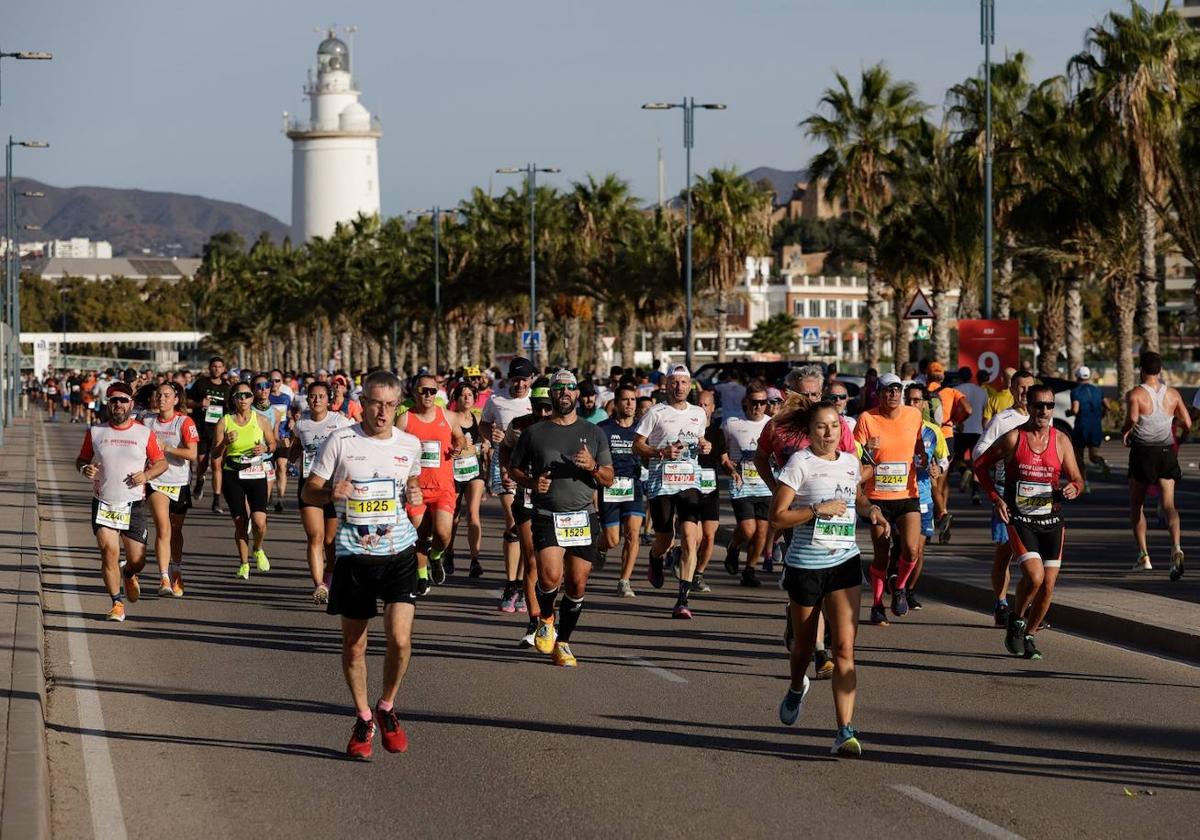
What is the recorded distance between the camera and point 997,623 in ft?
43.9

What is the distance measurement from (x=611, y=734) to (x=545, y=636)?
8.23ft

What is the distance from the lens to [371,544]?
8602mm

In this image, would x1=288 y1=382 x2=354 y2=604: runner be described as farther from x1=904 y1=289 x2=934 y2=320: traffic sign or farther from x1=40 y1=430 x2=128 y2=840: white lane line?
x1=904 y1=289 x2=934 y2=320: traffic sign

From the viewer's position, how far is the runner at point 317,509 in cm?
1434

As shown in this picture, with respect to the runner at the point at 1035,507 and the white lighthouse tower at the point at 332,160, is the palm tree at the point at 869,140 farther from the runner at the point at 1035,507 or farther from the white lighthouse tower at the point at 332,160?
the white lighthouse tower at the point at 332,160

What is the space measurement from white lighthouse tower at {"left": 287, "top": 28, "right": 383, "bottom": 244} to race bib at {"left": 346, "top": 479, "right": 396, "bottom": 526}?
120 metres

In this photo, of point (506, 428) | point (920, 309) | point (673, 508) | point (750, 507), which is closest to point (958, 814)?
point (673, 508)

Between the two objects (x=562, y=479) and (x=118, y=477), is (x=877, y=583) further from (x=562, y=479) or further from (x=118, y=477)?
(x=118, y=477)

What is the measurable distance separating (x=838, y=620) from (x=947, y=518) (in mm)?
11241

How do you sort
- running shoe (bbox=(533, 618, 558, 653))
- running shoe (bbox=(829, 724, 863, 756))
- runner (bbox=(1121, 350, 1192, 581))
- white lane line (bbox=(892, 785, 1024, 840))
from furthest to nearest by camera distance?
1. runner (bbox=(1121, 350, 1192, 581))
2. running shoe (bbox=(533, 618, 558, 653))
3. running shoe (bbox=(829, 724, 863, 756))
4. white lane line (bbox=(892, 785, 1024, 840))

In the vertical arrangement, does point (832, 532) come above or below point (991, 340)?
below

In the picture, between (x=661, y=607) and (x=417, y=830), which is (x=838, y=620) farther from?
(x=661, y=607)

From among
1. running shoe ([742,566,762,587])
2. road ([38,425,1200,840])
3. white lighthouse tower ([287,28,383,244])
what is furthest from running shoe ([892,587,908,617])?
white lighthouse tower ([287,28,383,244])

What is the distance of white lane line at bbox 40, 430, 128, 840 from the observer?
7547mm
